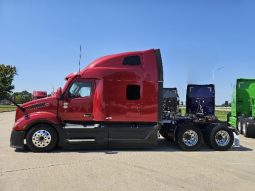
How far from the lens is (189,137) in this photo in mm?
14719

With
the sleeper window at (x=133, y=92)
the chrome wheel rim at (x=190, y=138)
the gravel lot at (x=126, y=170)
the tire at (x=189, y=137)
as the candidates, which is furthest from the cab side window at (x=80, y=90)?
the chrome wheel rim at (x=190, y=138)

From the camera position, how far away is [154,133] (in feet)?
46.4

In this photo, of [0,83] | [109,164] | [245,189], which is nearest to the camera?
[245,189]

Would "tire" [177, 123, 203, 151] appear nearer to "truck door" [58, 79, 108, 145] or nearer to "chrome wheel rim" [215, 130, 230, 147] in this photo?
"chrome wheel rim" [215, 130, 230, 147]

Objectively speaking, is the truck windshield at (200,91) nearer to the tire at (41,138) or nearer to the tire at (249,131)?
the tire at (249,131)

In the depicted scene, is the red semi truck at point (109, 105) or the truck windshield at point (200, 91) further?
the truck windshield at point (200, 91)

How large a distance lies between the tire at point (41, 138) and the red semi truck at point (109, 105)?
46mm

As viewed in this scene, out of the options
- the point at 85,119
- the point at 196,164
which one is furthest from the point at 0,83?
the point at 196,164

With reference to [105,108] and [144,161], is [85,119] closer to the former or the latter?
[105,108]

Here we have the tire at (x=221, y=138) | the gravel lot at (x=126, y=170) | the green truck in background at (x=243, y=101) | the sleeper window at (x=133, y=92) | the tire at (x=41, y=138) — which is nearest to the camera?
the gravel lot at (x=126, y=170)

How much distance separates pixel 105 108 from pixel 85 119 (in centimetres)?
77

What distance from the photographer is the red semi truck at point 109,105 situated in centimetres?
1389

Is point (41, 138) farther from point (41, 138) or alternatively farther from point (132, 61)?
point (132, 61)

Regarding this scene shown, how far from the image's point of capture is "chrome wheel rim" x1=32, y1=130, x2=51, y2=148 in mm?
13539
